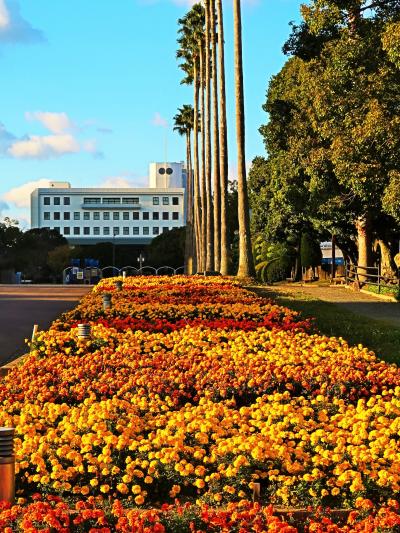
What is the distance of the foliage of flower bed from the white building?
178 metres

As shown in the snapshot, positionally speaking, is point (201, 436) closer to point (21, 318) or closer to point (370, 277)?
point (21, 318)

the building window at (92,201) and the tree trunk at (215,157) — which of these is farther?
A: the building window at (92,201)

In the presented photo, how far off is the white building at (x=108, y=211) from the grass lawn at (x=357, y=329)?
535 feet

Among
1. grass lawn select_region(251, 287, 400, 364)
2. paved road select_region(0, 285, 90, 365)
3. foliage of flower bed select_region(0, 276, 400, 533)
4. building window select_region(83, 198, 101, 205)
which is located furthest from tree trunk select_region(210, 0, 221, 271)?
A: building window select_region(83, 198, 101, 205)

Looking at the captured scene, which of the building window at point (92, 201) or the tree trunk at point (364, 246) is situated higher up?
the building window at point (92, 201)

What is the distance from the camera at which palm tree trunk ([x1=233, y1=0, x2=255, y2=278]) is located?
41.1 m

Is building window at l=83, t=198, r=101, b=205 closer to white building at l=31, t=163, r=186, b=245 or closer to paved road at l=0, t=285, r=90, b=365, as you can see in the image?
white building at l=31, t=163, r=186, b=245

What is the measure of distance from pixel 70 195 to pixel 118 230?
11613mm

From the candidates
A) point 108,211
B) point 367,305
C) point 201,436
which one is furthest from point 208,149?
point 108,211

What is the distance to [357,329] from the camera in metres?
19.9

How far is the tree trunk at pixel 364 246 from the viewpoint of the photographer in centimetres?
4168

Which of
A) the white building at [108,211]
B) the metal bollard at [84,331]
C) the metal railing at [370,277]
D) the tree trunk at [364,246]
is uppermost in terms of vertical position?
the white building at [108,211]

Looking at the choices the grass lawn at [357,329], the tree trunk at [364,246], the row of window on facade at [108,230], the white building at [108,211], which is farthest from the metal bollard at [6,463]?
the row of window on facade at [108,230]

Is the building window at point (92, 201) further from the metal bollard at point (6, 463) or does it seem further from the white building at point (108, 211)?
the metal bollard at point (6, 463)
